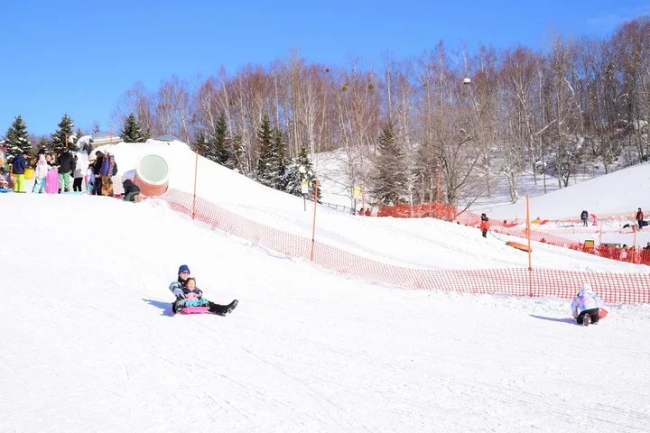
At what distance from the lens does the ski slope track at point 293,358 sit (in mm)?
5199

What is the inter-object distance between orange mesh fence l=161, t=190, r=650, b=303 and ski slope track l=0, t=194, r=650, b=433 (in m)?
1.58

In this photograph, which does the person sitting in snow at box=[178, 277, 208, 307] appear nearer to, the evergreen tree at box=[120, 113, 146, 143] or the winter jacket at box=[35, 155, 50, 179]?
the winter jacket at box=[35, 155, 50, 179]

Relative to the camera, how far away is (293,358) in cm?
714

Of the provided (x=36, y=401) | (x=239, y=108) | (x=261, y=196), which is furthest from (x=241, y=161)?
(x=36, y=401)

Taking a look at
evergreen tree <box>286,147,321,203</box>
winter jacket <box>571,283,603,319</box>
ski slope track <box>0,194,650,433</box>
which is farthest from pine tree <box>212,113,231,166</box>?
winter jacket <box>571,283,603,319</box>

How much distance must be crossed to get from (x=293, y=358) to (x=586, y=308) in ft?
17.7

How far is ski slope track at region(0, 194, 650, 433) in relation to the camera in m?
5.20

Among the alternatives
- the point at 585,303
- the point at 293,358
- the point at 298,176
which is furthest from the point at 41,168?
the point at 298,176

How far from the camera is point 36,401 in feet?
17.6

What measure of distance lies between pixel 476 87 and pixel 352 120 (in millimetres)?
12925

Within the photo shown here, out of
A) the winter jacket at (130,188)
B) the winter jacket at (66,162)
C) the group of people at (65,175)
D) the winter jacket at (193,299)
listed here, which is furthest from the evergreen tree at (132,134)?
the winter jacket at (193,299)

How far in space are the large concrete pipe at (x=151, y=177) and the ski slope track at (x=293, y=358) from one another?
8032mm

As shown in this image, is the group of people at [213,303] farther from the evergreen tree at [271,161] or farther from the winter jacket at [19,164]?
the evergreen tree at [271,161]

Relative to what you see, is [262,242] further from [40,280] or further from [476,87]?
A: [476,87]
